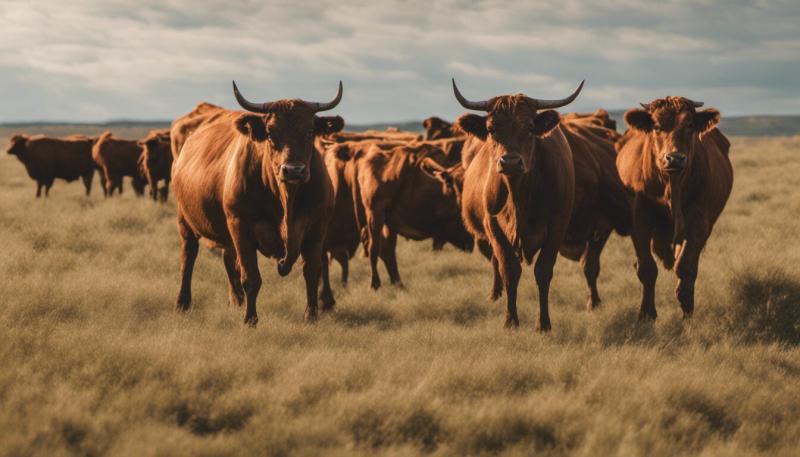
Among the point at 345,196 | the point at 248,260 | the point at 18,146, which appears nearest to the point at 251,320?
the point at 248,260

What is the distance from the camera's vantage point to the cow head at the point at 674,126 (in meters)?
7.46

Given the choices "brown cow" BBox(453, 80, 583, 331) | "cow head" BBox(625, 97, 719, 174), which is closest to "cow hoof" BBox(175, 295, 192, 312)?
"brown cow" BBox(453, 80, 583, 331)

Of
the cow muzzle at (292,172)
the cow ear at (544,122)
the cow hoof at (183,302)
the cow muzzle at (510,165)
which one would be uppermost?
the cow ear at (544,122)

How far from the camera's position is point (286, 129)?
23.2 feet

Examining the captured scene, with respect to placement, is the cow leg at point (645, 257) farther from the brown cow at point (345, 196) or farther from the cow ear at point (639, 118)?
the brown cow at point (345, 196)

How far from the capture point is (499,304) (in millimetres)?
8883

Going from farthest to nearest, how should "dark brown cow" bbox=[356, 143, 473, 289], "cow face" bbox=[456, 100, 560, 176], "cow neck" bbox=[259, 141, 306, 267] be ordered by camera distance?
1. "dark brown cow" bbox=[356, 143, 473, 289]
2. "cow neck" bbox=[259, 141, 306, 267]
3. "cow face" bbox=[456, 100, 560, 176]

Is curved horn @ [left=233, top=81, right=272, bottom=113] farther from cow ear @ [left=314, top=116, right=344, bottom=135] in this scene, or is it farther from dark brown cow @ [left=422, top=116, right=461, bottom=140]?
dark brown cow @ [left=422, top=116, right=461, bottom=140]

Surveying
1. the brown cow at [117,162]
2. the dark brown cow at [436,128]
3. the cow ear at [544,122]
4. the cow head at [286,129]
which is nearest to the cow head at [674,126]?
the cow ear at [544,122]

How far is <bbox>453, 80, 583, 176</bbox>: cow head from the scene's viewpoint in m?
6.96

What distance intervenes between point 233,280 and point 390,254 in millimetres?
2583

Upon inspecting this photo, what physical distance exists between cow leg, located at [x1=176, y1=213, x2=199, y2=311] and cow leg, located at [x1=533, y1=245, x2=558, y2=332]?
11.3 ft

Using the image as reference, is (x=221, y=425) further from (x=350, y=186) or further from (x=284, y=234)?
(x=350, y=186)

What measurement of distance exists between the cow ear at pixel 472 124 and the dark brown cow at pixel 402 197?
325 centimetres
